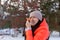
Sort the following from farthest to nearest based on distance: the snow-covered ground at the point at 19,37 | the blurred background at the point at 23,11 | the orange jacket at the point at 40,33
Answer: the snow-covered ground at the point at 19,37, the blurred background at the point at 23,11, the orange jacket at the point at 40,33

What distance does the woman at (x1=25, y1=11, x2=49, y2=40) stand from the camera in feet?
6.69

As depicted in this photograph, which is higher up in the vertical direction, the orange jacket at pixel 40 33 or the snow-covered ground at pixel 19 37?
the orange jacket at pixel 40 33

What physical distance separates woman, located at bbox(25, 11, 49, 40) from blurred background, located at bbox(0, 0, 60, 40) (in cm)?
214

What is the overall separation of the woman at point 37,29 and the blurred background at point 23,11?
7.01 ft

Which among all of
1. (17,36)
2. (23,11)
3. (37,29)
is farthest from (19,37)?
(37,29)

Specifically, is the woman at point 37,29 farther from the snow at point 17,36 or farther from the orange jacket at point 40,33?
the snow at point 17,36

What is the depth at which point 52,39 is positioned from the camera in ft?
15.4

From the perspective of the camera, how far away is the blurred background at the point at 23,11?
14.6 ft

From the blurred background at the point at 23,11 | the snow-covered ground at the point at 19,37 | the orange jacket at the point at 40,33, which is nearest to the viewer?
the orange jacket at the point at 40,33

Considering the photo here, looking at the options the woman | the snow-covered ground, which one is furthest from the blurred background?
the woman

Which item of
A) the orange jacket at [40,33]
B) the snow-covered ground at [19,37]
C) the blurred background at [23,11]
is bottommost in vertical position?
the snow-covered ground at [19,37]

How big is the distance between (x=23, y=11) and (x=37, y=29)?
7.96 ft

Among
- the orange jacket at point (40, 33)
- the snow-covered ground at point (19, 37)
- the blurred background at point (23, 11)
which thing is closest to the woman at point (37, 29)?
the orange jacket at point (40, 33)

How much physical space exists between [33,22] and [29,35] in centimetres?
15
